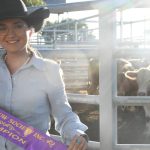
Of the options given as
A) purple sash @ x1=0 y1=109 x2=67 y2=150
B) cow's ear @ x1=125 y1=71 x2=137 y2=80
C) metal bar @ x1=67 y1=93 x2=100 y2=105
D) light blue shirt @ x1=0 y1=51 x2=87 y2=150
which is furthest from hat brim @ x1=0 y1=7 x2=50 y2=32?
cow's ear @ x1=125 y1=71 x2=137 y2=80

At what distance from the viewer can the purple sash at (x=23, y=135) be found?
1836 mm

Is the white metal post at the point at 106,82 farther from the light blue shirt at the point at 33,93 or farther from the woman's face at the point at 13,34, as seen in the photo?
the woman's face at the point at 13,34

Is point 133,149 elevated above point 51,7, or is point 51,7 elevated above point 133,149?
point 51,7

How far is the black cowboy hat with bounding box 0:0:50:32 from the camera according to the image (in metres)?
1.86

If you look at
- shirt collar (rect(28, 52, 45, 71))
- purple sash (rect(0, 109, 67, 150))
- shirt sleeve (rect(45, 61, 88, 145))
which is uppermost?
shirt collar (rect(28, 52, 45, 71))

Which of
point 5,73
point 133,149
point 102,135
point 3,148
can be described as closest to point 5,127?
point 3,148

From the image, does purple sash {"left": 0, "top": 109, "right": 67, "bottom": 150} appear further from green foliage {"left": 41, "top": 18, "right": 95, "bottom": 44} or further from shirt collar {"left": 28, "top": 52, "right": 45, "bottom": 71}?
green foliage {"left": 41, "top": 18, "right": 95, "bottom": 44}

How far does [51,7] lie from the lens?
107 inches

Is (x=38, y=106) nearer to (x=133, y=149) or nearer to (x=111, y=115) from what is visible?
(x=111, y=115)

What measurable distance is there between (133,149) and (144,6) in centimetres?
87

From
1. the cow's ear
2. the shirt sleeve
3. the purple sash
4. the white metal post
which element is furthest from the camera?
the cow's ear

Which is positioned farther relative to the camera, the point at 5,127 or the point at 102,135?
the point at 102,135

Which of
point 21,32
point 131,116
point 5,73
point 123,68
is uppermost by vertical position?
→ point 21,32

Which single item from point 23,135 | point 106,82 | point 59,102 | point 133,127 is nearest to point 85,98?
point 106,82
